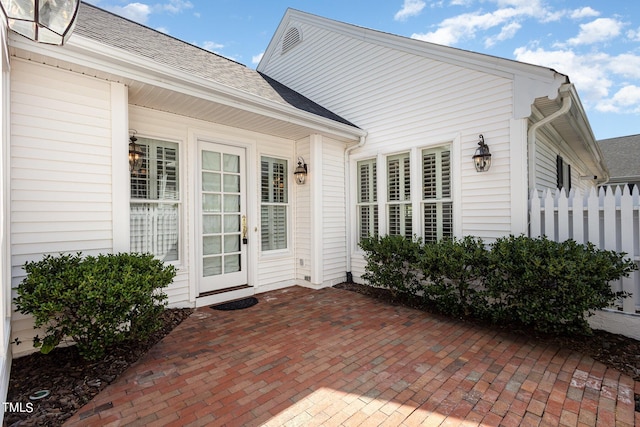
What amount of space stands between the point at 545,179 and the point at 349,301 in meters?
3.67

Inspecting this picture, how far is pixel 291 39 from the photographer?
279 inches

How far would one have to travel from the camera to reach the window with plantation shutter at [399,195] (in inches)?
200

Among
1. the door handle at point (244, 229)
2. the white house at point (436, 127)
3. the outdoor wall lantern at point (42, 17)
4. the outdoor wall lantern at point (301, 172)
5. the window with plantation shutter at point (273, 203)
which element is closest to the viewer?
the outdoor wall lantern at point (42, 17)

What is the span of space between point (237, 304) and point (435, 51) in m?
4.96

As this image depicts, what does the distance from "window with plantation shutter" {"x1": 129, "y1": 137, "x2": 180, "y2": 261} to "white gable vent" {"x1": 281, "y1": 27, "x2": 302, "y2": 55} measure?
14.3 ft

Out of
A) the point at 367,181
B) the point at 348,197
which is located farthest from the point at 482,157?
the point at 348,197

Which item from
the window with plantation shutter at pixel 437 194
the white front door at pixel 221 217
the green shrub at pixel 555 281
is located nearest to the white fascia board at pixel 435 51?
the window with plantation shutter at pixel 437 194

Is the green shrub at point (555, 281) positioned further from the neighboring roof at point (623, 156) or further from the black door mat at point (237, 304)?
the neighboring roof at point (623, 156)

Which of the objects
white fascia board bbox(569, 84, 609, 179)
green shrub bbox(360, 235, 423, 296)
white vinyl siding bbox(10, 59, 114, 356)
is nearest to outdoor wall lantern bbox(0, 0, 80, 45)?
white vinyl siding bbox(10, 59, 114, 356)

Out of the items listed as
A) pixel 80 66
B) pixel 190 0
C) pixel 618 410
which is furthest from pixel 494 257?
pixel 190 0

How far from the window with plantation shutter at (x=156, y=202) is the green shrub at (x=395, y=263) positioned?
2.98 meters

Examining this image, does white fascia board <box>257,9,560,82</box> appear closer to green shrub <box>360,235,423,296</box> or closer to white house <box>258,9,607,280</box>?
white house <box>258,9,607,280</box>

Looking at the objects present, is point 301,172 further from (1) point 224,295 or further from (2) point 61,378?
(2) point 61,378

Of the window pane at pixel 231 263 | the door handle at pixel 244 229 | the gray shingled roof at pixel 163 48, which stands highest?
the gray shingled roof at pixel 163 48
